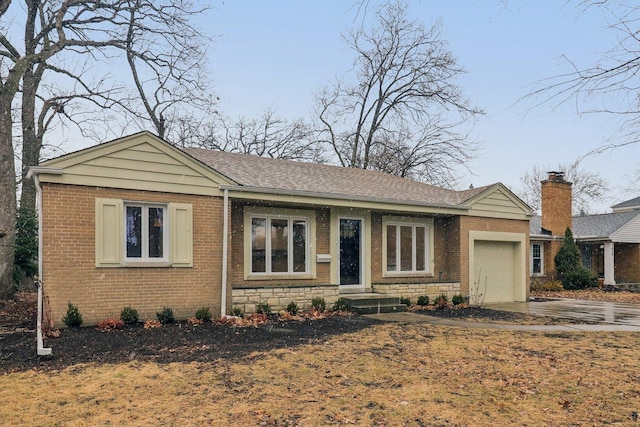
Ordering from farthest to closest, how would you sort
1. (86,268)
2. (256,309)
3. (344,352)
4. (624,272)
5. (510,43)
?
(624,272) → (256,309) → (86,268) → (344,352) → (510,43)

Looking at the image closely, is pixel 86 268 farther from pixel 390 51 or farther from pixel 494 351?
pixel 390 51

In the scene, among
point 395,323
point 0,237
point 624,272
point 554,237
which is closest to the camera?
point 395,323

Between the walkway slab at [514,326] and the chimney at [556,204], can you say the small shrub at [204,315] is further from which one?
the chimney at [556,204]

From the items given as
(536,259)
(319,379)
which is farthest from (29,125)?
(536,259)

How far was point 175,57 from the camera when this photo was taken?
19641 mm

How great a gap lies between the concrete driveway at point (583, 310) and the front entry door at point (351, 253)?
4.32 metres

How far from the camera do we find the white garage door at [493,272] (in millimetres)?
16469

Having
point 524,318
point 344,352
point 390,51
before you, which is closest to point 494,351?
point 344,352

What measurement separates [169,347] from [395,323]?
517cm

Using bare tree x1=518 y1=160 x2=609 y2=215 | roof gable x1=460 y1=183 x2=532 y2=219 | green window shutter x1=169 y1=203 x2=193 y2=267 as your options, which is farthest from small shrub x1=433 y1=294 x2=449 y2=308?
bare tree x1=518 y1=160 x2=609 y2=215

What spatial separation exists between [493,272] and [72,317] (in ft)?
42.6

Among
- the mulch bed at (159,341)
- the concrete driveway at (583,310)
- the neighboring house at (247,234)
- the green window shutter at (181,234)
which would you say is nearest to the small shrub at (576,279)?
the concrete driveway at (583,310)

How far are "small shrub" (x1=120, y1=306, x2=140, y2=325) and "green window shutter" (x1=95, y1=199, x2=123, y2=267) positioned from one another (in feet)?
3.09

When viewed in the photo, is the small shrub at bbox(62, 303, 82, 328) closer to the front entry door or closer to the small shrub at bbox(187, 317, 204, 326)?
the small shrub at bbox(187, 317, 204, 326)
